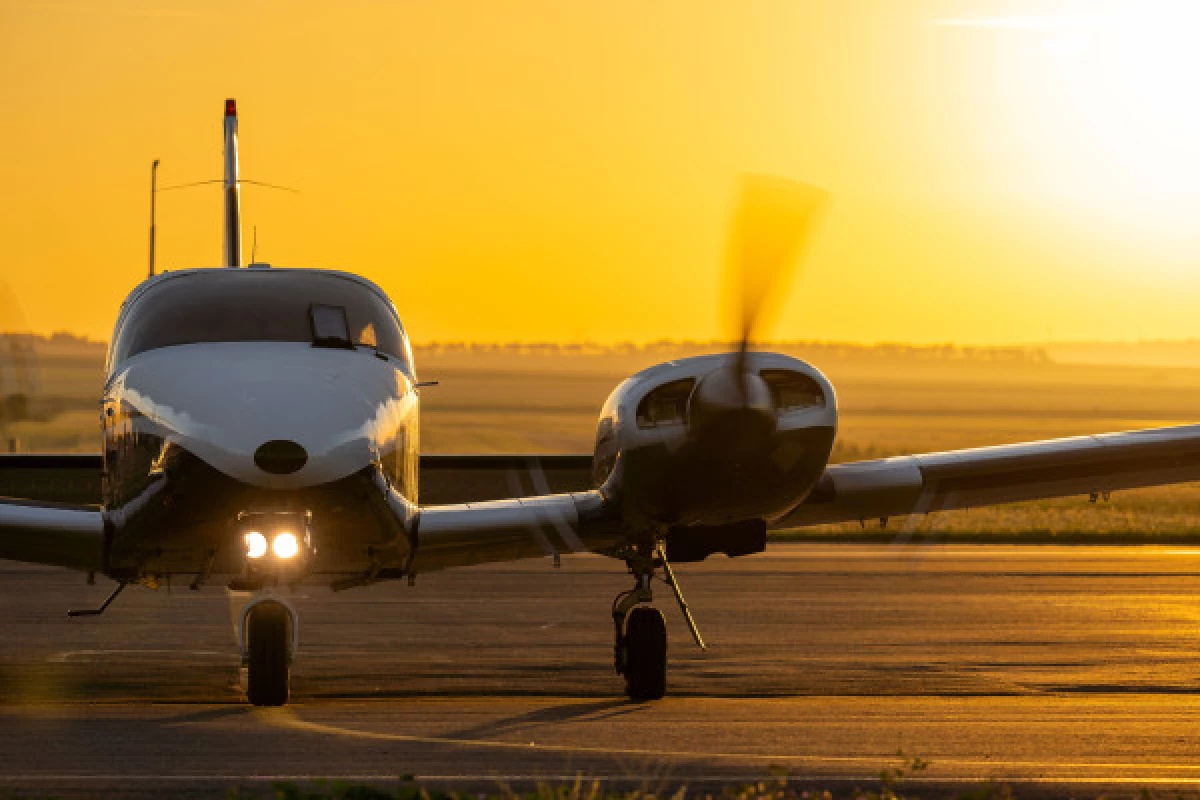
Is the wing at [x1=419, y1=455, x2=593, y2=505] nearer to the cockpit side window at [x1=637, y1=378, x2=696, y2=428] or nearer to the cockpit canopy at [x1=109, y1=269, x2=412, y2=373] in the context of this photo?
the cockpit side window at [x1=637, y1=378, x2=696, y2=428]

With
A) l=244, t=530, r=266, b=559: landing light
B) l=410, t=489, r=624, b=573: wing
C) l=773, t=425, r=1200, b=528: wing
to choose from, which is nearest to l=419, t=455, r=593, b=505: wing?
l=410, t=489, r=624, b=573: wing

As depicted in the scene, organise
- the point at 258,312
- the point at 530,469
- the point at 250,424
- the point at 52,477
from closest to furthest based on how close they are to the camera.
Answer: the point at 250,424 < the point at 258,312 < the point at 530,469 < the point at 52,477

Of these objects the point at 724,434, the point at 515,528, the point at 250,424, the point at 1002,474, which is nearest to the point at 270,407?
the point at 250,424

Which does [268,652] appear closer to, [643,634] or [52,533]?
[52,533]

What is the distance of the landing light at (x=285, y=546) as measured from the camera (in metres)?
11.2

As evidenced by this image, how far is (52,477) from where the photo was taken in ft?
190

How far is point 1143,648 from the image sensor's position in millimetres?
17250

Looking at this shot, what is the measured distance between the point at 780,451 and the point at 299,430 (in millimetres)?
2814

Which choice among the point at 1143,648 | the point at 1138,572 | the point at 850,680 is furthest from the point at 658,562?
the point at 1138,572

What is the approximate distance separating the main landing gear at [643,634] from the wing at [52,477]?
377cm

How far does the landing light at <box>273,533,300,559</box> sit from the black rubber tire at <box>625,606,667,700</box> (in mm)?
3205

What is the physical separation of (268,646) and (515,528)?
6.43 ft

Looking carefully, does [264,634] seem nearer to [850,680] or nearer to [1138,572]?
[850,680]

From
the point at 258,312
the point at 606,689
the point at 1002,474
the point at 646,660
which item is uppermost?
the point at 258,312
